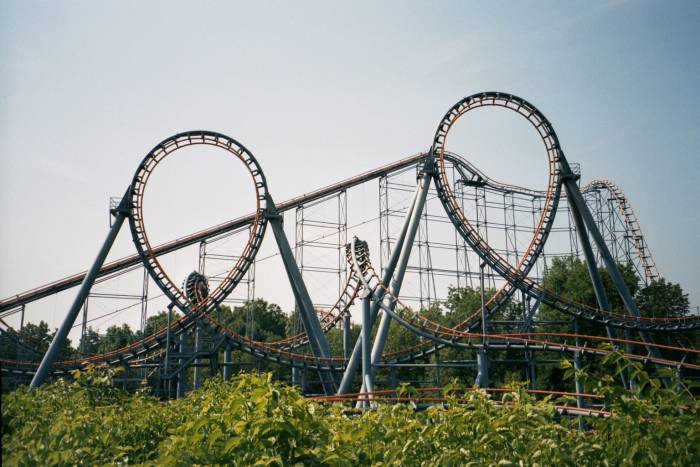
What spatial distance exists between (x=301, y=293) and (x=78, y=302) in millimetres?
7163

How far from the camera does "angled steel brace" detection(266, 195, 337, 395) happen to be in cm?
2147

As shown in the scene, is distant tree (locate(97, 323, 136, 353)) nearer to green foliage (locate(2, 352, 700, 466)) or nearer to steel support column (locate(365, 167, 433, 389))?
steel support column (locate(365, 167, 433, 389))

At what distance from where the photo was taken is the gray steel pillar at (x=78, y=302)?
18128 mm

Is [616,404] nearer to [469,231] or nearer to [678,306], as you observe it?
[469,231]

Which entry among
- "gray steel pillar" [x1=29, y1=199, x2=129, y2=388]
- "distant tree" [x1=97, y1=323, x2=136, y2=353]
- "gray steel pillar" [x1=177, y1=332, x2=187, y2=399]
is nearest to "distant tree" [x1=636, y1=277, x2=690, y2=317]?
"gray steel pillar" [x1=177, y1=332, x2=187, y2=399]

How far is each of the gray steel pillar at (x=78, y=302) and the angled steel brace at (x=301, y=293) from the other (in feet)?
16.5

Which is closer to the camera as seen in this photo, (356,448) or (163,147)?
(356,448)

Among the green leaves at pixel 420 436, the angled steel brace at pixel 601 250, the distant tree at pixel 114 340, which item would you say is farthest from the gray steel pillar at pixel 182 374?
the distant tree at pixel 114 340

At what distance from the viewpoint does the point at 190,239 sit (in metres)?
24.8

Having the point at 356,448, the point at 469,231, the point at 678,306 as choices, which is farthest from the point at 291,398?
the point at 678,306

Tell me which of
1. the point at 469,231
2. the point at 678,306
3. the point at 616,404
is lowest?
the point at 616,404

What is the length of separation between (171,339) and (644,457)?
2013 cm

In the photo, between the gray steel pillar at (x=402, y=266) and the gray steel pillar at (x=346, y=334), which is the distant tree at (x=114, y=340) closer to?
the gray steel pillar at (x=346, y=334)

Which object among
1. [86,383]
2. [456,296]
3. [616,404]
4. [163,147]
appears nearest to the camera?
[616,404]
